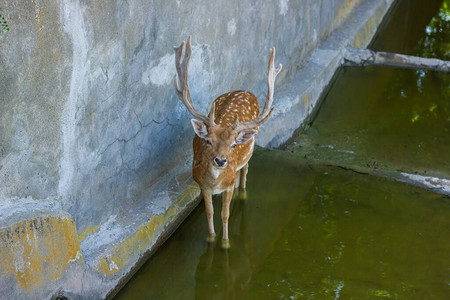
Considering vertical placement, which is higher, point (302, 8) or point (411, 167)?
point (302, 8)

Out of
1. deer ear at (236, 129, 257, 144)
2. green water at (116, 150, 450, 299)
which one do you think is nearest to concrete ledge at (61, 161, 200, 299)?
green water at (116, 150, 450, 299)

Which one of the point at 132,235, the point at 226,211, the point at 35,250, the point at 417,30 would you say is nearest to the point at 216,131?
the point at 226,211

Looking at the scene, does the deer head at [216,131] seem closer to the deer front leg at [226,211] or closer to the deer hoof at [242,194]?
the deer front leg at [226,211]

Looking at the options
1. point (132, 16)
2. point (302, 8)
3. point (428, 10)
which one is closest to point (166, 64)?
point (132, 16)

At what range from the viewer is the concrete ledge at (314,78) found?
22.3ft

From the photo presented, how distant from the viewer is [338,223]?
5.38 m

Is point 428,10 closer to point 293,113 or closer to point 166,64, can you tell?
point 293,113

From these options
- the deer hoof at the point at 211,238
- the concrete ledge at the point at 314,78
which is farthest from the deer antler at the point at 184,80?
the concrete ledge at the point at 314,78

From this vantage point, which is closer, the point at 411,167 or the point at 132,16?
the point at 132,16

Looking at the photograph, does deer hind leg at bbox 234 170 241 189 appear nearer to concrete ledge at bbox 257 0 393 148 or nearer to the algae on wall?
the algae on wall

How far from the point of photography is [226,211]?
5.12 meters

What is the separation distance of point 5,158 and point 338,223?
2.77m

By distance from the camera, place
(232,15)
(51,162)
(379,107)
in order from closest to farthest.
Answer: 1. (51,162)
2. (232,15)
3. (379,107)

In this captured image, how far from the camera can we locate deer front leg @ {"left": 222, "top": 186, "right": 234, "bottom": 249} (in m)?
5.07
